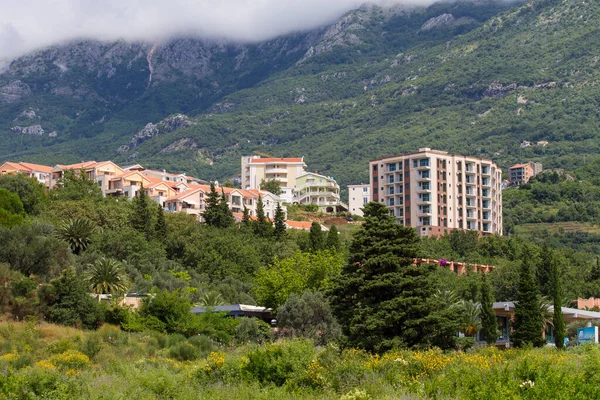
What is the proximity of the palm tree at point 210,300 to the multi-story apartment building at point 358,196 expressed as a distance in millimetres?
73108

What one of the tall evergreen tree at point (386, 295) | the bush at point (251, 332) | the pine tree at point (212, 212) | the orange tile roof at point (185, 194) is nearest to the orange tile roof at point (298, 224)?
the pine tree at point (212, 212)

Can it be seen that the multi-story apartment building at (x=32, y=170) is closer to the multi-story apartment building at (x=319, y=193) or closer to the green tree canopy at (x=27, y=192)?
the green tree canopy at (x=27, y=192)

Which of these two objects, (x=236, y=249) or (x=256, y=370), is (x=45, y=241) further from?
(x=256, y=370)

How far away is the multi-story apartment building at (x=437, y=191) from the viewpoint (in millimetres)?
130125

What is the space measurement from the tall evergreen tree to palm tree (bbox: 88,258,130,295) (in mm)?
19012

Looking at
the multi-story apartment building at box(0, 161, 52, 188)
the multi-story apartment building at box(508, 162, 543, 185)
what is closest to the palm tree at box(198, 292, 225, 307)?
the multi-story apartment building at box(0, 161, 52, 188)

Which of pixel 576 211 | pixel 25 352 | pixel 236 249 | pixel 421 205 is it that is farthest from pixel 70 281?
pixel 576 211

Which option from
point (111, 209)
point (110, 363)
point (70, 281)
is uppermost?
point (111, 209)

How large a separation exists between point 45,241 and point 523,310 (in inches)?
1353

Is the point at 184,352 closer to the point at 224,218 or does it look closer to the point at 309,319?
the point at 309,319

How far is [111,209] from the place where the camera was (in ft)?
327

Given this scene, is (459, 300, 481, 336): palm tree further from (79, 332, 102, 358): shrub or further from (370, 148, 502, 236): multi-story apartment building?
(370, 148, 502, 236): multi-story apartment building

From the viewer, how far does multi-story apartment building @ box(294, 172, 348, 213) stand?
155125 mm

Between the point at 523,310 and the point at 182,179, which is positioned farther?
the point at 182,179
